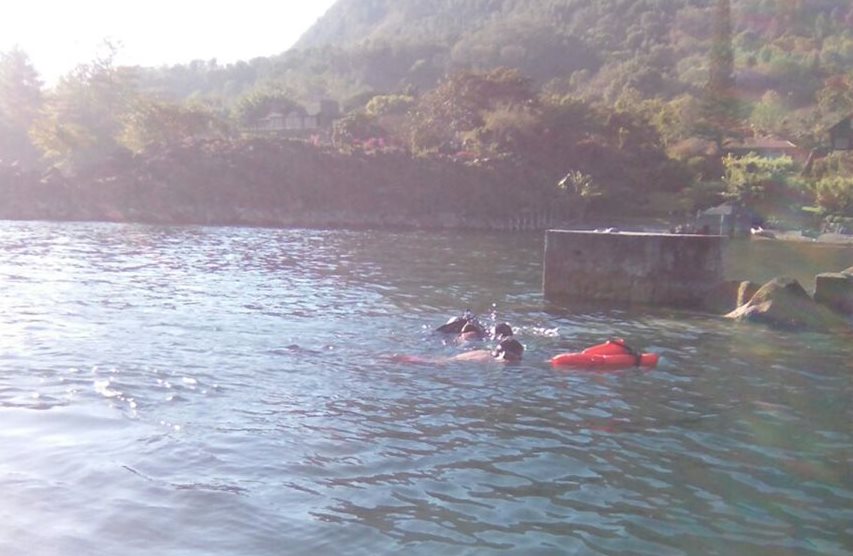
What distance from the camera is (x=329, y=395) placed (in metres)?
12.6

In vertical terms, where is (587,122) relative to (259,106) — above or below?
below

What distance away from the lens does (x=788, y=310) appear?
20.1 meters

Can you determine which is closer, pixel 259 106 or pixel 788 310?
pixel 788 310

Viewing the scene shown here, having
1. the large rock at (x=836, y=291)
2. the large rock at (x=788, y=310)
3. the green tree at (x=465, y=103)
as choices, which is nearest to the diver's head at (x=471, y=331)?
the large rock at (x=788, y=310)

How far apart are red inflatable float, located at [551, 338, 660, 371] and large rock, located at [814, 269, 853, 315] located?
816cm

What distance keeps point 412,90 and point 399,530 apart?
117 m

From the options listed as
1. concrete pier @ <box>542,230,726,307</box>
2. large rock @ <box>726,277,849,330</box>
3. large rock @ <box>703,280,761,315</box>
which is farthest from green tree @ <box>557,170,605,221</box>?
large rock @ <box>726,277,849,330</box>

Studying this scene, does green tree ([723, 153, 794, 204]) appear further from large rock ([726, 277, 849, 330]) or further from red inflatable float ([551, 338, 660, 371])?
red inflatable float ([551, 338, 660, 371])

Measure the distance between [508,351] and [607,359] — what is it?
1739mm

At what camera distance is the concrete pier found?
23312 mm

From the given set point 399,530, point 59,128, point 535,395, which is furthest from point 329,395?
point 59,128

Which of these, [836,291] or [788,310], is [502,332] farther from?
[836,291]

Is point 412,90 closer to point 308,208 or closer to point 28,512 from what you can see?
point 308,208

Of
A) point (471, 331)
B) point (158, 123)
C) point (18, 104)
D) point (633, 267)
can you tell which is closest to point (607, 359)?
point (471, 331)
